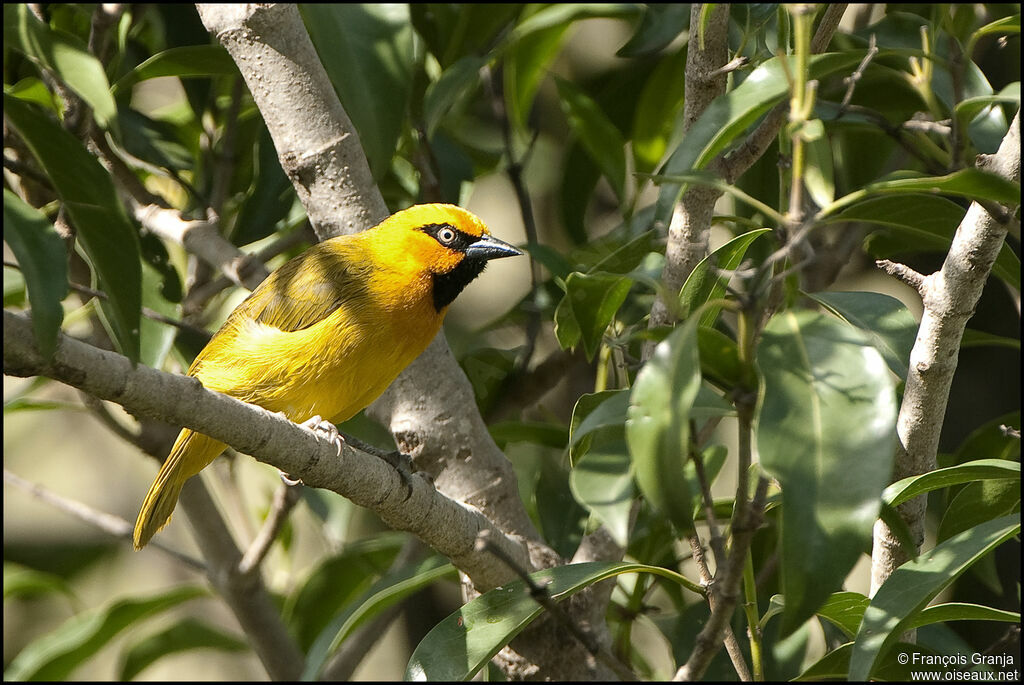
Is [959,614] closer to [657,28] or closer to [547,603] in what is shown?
[547,603]

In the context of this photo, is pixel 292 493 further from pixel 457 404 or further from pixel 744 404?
pixel 744 404

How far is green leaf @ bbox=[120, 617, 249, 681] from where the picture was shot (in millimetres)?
3672

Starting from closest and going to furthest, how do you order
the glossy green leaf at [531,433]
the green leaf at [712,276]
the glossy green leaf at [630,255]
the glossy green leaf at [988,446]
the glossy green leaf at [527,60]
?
the green leaf at [712,276]
the glossy green leaf at [630,255]
the glossy green leaf at [988,446]
the glossy green leaf at [531,433]
the glossy green leaf at [527,60]

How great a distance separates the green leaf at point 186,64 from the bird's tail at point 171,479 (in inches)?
39.0

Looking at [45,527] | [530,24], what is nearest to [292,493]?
[530,24]

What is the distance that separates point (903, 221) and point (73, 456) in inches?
251

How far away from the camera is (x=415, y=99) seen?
10.8 feet

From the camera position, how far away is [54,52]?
6.01 feet

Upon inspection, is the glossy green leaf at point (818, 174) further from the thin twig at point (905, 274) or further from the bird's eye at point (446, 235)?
the bird's eye at point (446, 235)

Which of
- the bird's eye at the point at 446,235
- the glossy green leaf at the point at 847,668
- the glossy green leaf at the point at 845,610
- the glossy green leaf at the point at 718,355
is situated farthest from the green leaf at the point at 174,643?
the glossy green leaf at the point at 718,355

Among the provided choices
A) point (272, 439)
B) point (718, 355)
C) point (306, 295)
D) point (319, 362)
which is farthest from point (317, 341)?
point (718, 355)

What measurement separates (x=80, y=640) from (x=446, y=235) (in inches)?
71.1

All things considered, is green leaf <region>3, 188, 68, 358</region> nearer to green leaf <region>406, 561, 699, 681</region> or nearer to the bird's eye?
green leaf <region>406, 561, 699, 681</region>

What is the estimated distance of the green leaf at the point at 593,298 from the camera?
68.9 inches
